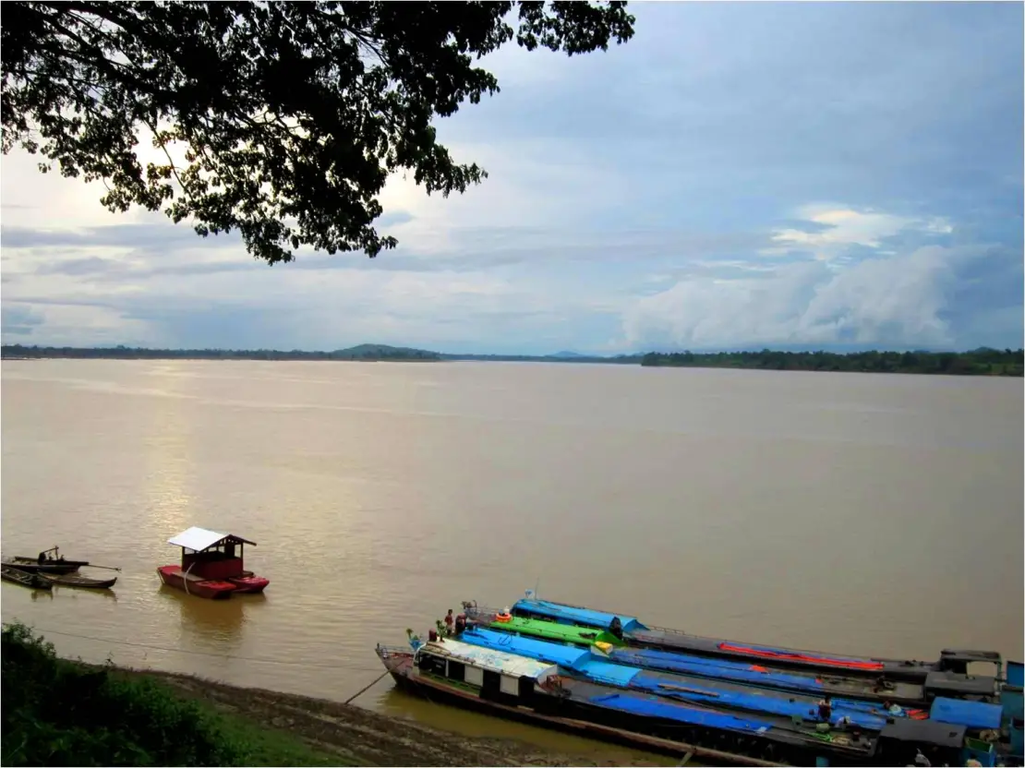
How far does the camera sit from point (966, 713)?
12.2 metres

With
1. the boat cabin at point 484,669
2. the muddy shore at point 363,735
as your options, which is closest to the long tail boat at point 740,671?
the boat cabin at point 484,669

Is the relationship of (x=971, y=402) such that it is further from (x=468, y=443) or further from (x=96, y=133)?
(x=96, y=133)

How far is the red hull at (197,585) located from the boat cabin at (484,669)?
6690 millimetres

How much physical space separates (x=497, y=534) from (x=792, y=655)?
12.4 metres

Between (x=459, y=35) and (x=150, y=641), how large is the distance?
14531mm

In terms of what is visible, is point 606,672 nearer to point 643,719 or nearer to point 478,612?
point 643,719

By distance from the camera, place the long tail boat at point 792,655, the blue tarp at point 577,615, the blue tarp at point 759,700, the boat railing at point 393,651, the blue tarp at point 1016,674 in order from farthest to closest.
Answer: the blue tarp at point 577,615 < the boat railing at point 393,651 < the long tail boat at point 792,655 < the blue tarp at point 1016,674 < the blue tarp at point 759,700

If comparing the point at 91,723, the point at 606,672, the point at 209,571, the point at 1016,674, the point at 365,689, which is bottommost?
the point at 365,689

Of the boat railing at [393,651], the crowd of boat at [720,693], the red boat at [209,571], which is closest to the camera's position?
the crowd of boat at [720,693]

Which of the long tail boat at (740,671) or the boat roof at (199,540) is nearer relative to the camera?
the long tail boat at (740,671)

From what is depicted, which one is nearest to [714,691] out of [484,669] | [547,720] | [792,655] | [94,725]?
[792,655]

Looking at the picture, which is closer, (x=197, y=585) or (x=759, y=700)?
(x=759, y=700)

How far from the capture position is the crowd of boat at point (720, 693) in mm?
11867

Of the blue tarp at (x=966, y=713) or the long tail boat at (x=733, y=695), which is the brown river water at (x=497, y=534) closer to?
the long tail boat at (x=733, y=695)
